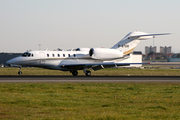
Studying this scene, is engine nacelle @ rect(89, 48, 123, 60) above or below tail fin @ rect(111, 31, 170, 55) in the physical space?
below

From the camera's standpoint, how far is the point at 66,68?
39344 millimetres

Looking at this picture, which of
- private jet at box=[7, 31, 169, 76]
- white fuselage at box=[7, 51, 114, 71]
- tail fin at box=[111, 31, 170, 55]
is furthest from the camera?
tail fin at box=[111, 31, 170, 55]

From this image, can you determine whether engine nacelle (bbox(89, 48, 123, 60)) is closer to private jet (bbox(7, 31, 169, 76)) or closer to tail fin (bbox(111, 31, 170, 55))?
private jet (bbox(7, 31, 169, 76))

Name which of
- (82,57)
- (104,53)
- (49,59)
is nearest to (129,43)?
(104,53)

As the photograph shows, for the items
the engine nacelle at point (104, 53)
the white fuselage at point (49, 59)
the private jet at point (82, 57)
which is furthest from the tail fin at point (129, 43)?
the white fuselage at point (49, 59)

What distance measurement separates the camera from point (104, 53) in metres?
41.5

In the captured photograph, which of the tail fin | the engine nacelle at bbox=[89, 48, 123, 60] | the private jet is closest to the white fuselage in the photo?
the private jet

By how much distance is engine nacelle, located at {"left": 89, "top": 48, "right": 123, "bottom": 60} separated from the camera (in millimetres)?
41219

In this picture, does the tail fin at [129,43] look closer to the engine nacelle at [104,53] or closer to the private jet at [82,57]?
the private jet at [82,57]

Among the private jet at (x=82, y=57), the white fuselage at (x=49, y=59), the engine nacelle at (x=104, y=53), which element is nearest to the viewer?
the white fuselage at (x=49, y=59)

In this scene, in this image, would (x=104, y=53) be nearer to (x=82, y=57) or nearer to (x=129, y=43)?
(x=82, y=57)

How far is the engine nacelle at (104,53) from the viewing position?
135 ft

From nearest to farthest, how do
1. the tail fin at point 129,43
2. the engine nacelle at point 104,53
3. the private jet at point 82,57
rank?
the private jet at point 82,57 → the engine nacelle at point 104,53 → the tail fin at point 129,43

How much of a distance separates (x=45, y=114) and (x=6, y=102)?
12.9 feet
